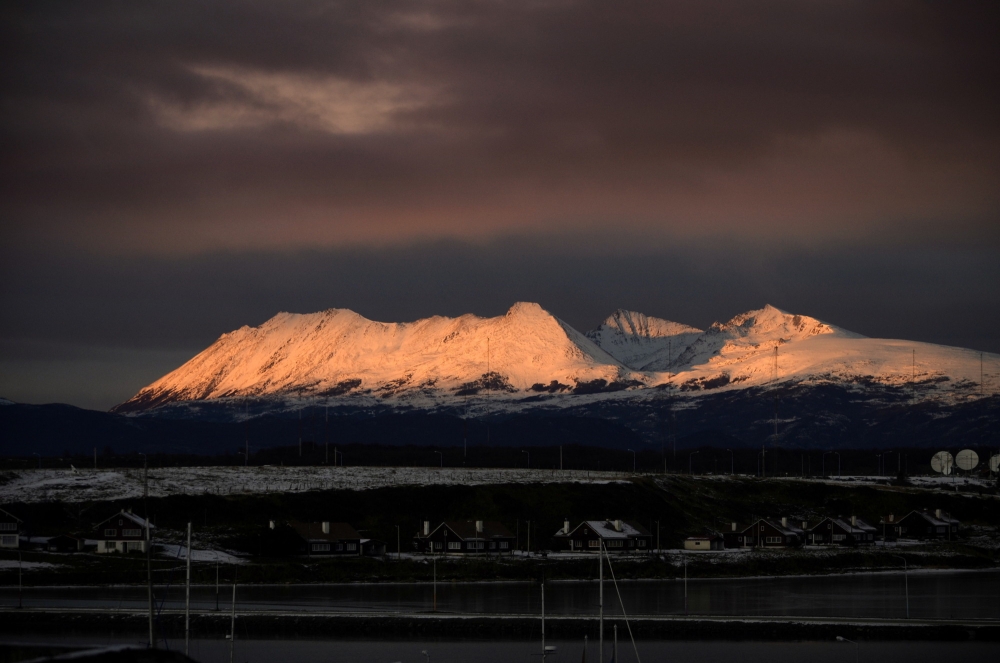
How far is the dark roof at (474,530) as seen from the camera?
493 ft

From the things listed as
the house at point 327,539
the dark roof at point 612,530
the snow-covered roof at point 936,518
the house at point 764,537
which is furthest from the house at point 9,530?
the snow-covered roof at point 936,518

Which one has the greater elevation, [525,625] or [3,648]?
[3,648]

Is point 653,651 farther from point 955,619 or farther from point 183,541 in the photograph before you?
point 183,541

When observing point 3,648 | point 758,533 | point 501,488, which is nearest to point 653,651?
point 3,648

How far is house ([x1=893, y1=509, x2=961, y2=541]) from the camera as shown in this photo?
593 ft

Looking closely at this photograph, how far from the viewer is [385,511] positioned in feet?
569

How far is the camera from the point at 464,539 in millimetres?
149500

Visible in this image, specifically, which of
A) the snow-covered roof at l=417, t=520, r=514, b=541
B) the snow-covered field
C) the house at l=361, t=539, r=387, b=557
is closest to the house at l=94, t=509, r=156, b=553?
the house at l=361, t=539, r=387, b=557

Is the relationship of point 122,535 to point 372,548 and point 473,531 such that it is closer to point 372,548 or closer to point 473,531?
point 372,548

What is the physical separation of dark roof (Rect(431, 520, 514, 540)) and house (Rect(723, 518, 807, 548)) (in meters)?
31.0

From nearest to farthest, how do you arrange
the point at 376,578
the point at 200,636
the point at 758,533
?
1. the point at 200,636
2. the point at 376,578
3. the point at 758,533

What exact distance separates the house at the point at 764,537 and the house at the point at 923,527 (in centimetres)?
2135

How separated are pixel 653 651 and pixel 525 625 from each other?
34.0 ft

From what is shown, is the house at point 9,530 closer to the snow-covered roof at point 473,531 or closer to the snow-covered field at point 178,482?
the snow-covered field at point 178,482
